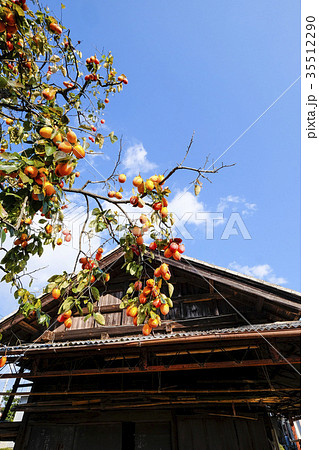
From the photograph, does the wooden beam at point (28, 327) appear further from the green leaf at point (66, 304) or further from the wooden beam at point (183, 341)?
the green leaf at point (66, 304)

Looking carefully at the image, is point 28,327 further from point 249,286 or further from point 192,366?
point 249,286

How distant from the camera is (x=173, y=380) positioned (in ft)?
21.8

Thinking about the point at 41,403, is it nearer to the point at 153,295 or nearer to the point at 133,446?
the point at 133,446

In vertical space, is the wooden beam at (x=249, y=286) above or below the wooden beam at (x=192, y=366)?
above

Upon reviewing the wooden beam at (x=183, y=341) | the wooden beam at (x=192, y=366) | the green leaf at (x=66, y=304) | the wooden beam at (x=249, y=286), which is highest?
the wooden beam at (x=249, y=286)

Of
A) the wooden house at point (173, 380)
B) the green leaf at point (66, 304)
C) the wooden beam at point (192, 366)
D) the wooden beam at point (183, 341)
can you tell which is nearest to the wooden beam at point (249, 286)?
the wooden house at point (173, 380)

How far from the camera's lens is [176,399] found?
592 centimetres

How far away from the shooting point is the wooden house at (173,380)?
561 centimetres

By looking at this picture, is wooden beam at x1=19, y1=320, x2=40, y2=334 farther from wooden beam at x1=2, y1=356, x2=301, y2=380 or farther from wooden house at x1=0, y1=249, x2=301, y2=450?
wooden beam at x1=2, y1=356, x2=301, y2=380

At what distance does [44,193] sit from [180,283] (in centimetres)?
644

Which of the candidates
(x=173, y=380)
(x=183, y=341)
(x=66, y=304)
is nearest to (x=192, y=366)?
(x=183, y=341)

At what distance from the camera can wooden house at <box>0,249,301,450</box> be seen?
5605mm
